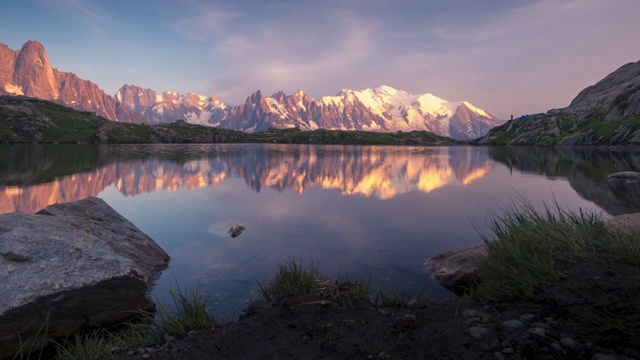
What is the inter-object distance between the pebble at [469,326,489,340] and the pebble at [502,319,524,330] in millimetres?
383

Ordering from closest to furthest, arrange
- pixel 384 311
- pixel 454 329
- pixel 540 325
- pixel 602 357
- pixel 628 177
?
pixel 602 357
pixel 540 325
pixel 454 329
pixel 384 311
pixel 628 177

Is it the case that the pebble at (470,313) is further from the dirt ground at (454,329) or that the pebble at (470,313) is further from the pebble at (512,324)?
the pebble at (512,324)

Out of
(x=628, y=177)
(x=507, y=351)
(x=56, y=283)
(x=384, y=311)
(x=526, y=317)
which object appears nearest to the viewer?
(x=507, y=351)

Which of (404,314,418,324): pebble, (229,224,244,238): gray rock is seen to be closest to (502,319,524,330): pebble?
(404,314,418,324): pebble

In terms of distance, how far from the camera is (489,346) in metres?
6.11

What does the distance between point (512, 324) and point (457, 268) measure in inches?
278

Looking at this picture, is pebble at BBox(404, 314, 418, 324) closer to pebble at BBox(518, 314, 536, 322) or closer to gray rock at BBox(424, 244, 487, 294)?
pebble at BBox(518, 314, 536, 322)

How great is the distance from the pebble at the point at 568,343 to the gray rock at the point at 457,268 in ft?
19.3

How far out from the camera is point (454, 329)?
7059 mm

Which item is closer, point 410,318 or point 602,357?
point 602,357

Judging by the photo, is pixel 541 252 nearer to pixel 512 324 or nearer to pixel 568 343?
pixel 512 324

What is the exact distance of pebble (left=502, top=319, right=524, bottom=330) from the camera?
6.49 m

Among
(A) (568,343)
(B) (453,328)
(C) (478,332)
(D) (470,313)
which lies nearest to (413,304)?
(D) (470,313)

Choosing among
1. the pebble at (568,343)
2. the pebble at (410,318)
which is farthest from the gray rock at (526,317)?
the pebble at (410,318)
